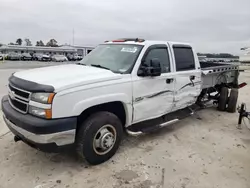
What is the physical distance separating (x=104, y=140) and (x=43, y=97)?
47.8 inches

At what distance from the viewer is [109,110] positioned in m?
4.05

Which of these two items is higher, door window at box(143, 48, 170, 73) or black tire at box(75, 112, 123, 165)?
door window at box(143, 48, 170, 73)

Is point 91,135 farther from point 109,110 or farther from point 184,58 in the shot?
point 184,58

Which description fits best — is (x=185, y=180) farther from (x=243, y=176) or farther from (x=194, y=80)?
(x=194, y=80)

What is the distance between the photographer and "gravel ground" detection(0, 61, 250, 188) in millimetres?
3352

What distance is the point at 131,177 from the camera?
3480 millimetres

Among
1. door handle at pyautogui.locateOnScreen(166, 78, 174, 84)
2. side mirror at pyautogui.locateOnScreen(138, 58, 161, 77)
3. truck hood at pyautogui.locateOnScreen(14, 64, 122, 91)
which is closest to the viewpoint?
truck hood at pyautogui.locateOnScreen(14, 64, 122, 91)

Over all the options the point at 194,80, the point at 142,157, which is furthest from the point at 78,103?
the point at 194,80

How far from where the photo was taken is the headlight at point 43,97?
3088 mm

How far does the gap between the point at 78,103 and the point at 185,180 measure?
1909 mm

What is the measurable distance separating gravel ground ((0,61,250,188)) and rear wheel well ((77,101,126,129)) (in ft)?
2.26

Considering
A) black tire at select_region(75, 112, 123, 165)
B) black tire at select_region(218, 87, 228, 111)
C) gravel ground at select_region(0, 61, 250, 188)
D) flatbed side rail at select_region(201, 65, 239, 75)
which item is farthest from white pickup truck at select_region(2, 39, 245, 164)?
black tire at select_region(218, 87, 228, 111)

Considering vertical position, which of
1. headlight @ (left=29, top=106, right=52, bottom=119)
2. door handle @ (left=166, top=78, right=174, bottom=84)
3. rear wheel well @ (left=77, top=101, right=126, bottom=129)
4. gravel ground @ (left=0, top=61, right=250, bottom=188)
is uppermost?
door handle @ (left=166, top=78, right=174, bottom=84)

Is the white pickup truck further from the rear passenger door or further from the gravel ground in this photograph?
the gravel ground
